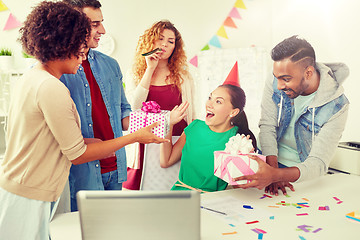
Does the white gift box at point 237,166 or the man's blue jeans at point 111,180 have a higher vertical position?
the white gift box at point 237,166

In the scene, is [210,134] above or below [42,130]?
below

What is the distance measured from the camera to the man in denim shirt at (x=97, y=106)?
1613 millimetres

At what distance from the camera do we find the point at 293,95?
5.30 feet

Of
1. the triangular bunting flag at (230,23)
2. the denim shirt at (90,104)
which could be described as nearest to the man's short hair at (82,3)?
the denim shirt at (90,104)

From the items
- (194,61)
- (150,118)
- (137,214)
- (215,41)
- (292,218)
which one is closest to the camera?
(137,214)

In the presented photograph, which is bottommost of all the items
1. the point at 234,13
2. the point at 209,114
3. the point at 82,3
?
the point at 209,114

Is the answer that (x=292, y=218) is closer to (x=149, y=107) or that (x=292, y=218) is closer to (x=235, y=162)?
(x=235, y=162)

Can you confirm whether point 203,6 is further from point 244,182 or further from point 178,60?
point 244,182

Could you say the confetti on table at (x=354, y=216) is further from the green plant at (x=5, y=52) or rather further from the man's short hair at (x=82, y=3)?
the green plant at (x=5, y=52)

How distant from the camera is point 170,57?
1908mm

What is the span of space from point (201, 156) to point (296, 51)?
72 cm

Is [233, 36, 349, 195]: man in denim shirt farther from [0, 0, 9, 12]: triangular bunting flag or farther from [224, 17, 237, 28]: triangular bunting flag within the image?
[0, 0, 9, 12]: triangular bunting flag

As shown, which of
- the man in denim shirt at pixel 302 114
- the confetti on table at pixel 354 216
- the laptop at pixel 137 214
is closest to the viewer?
the laptop at pixel 137 214

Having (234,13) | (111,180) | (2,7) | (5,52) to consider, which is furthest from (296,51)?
(2,7)
